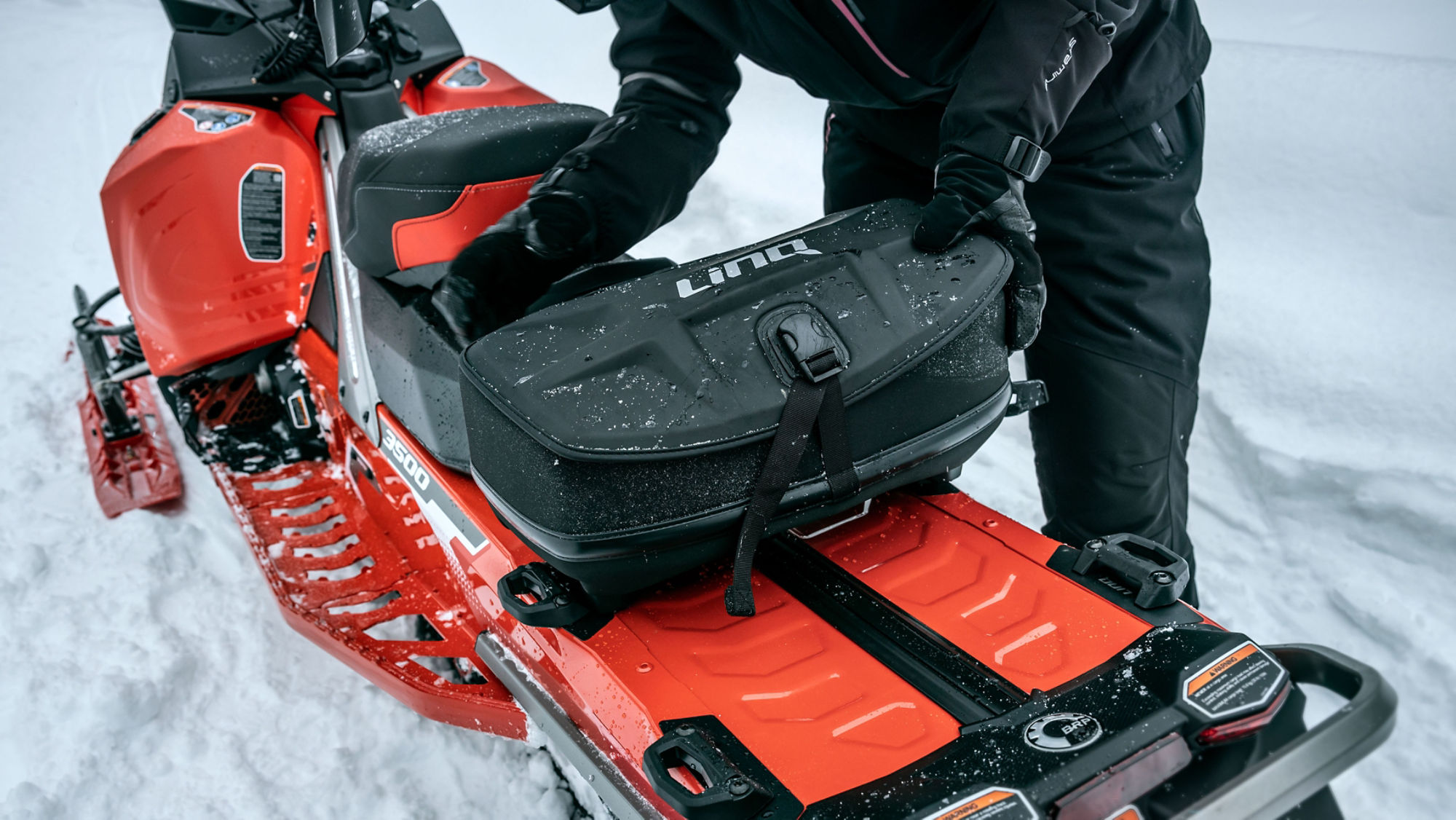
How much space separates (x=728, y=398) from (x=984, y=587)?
406 mm

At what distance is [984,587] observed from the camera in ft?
3.49

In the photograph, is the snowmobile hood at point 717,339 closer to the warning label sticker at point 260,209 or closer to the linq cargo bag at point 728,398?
the linq cargo bag at point 728,398

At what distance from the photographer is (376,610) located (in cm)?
160

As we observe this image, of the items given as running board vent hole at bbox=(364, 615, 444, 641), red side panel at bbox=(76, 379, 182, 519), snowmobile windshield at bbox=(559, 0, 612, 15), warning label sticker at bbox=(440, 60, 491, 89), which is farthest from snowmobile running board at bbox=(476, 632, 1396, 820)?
red side panel at bbox=(76, 379, 182, 519)

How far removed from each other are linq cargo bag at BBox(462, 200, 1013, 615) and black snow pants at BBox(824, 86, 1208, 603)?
0.37 metres

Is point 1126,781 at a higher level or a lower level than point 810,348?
lower

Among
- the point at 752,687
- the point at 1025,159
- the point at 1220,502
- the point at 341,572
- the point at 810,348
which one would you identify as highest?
the point at 1025,159

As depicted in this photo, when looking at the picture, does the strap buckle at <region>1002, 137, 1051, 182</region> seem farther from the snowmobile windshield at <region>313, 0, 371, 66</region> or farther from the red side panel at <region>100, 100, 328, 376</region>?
the red side panel at <region>100, 100, 328, 376</region>

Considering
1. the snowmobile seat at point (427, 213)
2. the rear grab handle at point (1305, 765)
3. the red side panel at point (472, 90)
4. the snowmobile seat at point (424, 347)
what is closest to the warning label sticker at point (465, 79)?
the red side panel at point (472, 90)

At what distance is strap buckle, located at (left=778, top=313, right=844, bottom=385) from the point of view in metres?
0.92

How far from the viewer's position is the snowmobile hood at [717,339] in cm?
90

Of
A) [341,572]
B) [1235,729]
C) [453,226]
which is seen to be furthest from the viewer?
[341,572]

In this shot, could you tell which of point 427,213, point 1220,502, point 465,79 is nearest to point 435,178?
point 427,213

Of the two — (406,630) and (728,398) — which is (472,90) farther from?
(728,398)
